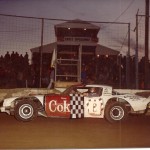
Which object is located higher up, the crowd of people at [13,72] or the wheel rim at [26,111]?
the crowd of people at [13,72]

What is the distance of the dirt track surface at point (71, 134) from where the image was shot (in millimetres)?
7250

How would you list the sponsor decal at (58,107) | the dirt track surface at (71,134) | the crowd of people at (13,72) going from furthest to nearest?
the crowd of people at (13,72) → the sponsor decal at (58,107) → the dirt track surface at (71,134)

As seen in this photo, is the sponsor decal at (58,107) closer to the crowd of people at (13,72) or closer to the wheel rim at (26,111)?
the wheel rim at (26,111)

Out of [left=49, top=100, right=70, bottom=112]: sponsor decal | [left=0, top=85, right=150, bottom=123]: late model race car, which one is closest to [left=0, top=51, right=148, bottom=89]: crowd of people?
[left=0, top=85, right=150, bottom=123]: late model race car

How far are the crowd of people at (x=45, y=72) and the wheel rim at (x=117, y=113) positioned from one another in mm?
6395

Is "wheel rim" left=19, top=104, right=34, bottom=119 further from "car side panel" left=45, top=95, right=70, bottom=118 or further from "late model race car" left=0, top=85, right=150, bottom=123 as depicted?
"car side panel" left=45, top=95, right=70, bottom=118

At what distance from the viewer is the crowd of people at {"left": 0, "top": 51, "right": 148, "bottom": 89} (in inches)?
687

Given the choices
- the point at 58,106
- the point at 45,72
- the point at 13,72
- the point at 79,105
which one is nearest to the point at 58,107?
the point at 58,106

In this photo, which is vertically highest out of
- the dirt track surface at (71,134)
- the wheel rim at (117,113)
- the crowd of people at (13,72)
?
the crowd of people at (13,72)

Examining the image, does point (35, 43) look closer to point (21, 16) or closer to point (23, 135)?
point (21, 16)

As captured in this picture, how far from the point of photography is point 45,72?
18375 millimetres

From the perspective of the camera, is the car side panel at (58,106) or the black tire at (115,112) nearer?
the car side panel at (58,106)

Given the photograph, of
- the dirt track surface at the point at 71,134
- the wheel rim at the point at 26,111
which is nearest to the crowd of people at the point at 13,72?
the dirt track surface at the point at 71,134

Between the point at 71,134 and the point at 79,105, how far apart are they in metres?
2.00
